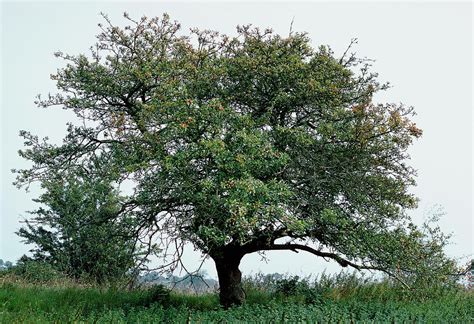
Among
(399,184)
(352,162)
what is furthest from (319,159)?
(399,184)

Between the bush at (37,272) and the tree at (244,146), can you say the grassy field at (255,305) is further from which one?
the bush at (37,272)

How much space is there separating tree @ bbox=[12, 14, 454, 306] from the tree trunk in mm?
29

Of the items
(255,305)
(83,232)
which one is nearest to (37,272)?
(83,232)

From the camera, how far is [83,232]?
1805 centimetres

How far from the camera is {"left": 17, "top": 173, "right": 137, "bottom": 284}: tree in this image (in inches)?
546

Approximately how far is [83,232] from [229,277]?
6.46 m

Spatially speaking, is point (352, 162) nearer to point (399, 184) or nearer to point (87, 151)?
point (399, 184)

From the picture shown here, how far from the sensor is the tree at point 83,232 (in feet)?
45.5

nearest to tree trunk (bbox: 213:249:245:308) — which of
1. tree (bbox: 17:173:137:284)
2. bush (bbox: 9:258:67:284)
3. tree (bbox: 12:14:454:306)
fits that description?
tree (bbox: 12:14:454:306)

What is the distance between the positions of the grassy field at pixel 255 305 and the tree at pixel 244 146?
1.14 m

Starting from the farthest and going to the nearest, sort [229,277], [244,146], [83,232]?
1. [83,232]
2. [229,277]
3. [244,146]

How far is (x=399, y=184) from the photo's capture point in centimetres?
1358

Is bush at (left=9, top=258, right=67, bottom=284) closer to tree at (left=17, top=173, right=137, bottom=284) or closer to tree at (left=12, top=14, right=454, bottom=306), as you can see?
tree at (left=17, top=173, right=137, bottom=284)

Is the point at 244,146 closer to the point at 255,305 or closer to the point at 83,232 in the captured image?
the point at 255,305
